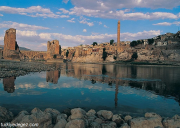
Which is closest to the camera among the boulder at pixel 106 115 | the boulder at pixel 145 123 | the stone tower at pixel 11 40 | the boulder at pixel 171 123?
the boulder at pixel 145 123

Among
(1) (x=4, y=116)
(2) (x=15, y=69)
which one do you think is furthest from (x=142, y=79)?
(2) (x=15, y=69)

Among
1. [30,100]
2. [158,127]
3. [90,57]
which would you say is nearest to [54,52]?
[90,57]

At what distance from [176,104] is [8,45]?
140 feet

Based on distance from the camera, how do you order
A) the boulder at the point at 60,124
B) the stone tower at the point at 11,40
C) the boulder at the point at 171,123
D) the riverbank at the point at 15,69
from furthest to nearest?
the stone tower at the point at 11,40, the riverbank at the point at 15,69, the boulder at the point at 171,123, the boulder at the point at 60,124

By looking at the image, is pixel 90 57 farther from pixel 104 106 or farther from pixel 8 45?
pixel 104 106

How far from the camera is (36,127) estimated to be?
417 cm

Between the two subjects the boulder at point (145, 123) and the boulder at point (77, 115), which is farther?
the boulder at point (77, 115)

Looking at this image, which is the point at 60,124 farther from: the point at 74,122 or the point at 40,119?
the point at 40,119

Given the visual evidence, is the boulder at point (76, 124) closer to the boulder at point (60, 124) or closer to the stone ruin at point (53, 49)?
the boulder at point (60, 124)

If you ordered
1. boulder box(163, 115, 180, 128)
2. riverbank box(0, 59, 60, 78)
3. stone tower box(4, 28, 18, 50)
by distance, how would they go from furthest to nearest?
stone tower box(4, 28, 18, 50) → riverbank box(0, 59, 60, 78) → boulder box(163, 115, 180, 128)

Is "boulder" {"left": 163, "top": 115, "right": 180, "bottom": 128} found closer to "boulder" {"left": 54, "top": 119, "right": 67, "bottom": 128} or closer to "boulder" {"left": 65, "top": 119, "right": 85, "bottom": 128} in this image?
"boulder" {"left": 65, "top": 119, "right": 85, "bottom": 128}

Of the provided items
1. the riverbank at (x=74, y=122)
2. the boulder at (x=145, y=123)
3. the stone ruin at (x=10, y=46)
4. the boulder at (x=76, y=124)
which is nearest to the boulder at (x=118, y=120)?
the riverbank at (x=74, y=122)

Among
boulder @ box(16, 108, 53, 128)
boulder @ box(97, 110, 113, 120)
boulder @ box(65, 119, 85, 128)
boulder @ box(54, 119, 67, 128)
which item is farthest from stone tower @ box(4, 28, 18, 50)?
boulder @ box(65, 119, 85, 128)

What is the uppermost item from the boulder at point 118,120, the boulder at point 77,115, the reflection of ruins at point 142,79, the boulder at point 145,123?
the boulder at point 77,115
